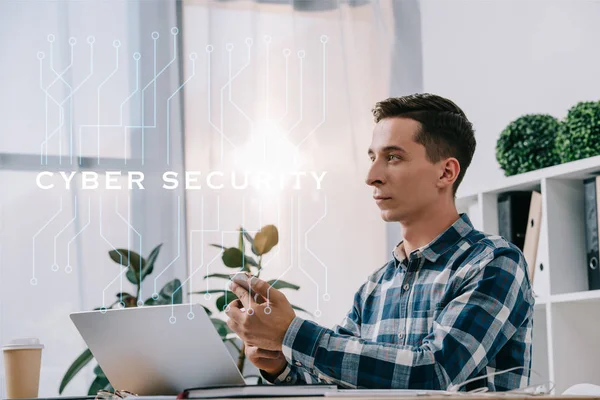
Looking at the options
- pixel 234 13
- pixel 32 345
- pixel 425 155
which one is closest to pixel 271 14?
pixel 234 13

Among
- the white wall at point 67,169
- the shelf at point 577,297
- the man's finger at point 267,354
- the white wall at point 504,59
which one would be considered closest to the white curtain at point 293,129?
the white wall at point 67,169

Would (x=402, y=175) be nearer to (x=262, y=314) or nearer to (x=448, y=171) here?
(x=448, y=171)

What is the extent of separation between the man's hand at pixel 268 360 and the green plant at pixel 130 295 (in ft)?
3.45

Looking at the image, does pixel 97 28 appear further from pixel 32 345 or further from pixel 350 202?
pixel 32 345

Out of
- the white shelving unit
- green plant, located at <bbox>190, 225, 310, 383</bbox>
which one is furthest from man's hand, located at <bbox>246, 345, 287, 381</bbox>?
the white shelving unit

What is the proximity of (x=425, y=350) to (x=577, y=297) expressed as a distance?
98cm

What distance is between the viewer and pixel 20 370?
130 centimetres

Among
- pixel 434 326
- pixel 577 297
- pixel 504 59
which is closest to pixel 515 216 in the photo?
pixel 577 297

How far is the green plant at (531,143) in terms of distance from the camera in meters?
2.22

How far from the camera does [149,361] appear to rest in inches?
44.9

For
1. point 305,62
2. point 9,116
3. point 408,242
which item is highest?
point 305,62

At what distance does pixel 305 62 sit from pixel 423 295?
5.07 ft

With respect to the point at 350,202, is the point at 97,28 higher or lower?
higher

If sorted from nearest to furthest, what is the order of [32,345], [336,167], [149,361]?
[149,361], [32,345], [336,167]
